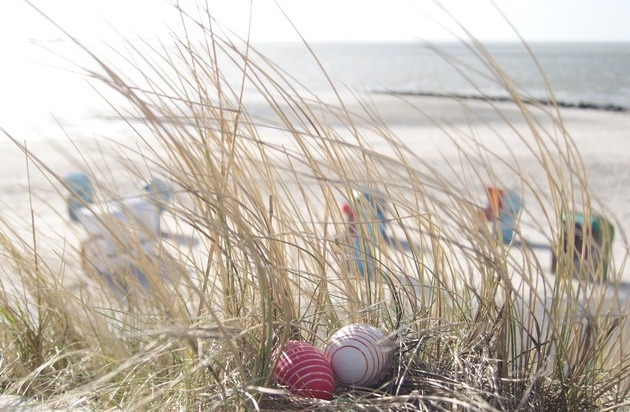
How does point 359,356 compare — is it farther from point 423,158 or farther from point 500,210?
point 423,158

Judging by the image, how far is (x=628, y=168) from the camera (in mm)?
8484

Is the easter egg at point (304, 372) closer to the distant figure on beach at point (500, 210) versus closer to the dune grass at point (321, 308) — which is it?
the dune grass at point (321, 308)

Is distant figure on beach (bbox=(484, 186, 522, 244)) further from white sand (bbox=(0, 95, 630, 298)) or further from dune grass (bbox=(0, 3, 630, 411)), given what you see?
white sand (bbox=(0, 95, 630, 298))

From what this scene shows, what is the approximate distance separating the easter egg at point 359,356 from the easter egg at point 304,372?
0.04 m

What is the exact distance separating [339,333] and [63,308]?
777mm

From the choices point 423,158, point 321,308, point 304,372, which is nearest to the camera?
point 304,372

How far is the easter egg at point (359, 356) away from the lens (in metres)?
1.53

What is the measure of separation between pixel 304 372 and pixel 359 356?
0.13m

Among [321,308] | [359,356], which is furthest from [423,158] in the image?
[359,356]

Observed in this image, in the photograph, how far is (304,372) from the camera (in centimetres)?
149

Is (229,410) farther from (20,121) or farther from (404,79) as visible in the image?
Answer: (404,79)

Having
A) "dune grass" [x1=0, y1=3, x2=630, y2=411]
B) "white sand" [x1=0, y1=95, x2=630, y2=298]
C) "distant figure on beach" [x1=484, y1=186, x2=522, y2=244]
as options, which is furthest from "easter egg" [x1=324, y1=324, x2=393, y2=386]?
"white sand" [x1=0, y1=95, x2=630, y2=298]

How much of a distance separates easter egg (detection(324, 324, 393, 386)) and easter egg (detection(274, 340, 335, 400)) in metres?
0.04

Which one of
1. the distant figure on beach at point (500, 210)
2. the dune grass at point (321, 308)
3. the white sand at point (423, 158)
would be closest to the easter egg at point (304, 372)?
the dune grass at point (321, 308)
